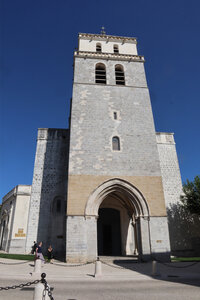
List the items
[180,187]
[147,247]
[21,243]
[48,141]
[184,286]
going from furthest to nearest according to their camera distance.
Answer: [48,141] < [180,187] < [21,243] < [147,247] < [184,286]

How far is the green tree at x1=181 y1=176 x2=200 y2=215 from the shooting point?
14664mm

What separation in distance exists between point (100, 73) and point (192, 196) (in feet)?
40.6

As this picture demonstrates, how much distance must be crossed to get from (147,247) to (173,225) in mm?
5385

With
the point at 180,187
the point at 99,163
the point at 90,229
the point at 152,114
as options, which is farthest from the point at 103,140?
the point at 180,187

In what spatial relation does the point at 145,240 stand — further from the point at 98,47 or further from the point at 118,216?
the point at 98,47

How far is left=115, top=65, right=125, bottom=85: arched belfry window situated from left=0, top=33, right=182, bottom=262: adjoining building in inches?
3.5

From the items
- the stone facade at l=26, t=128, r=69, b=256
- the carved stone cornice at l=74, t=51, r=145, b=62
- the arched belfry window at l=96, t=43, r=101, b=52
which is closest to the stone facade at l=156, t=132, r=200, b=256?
the carved stone cornice at l=74, t=51, r=145, b=62

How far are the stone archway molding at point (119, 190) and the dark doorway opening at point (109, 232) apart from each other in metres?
4.57

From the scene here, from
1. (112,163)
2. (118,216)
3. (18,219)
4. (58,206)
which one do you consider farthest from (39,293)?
(18,219)

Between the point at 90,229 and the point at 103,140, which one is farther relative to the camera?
the point at 103,140

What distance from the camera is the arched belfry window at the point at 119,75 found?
17406mm

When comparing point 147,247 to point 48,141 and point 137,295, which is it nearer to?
point 137,295

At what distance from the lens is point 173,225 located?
16.0 meters

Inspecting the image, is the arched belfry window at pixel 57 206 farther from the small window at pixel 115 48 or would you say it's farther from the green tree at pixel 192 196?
the small window at pixel 115 48
